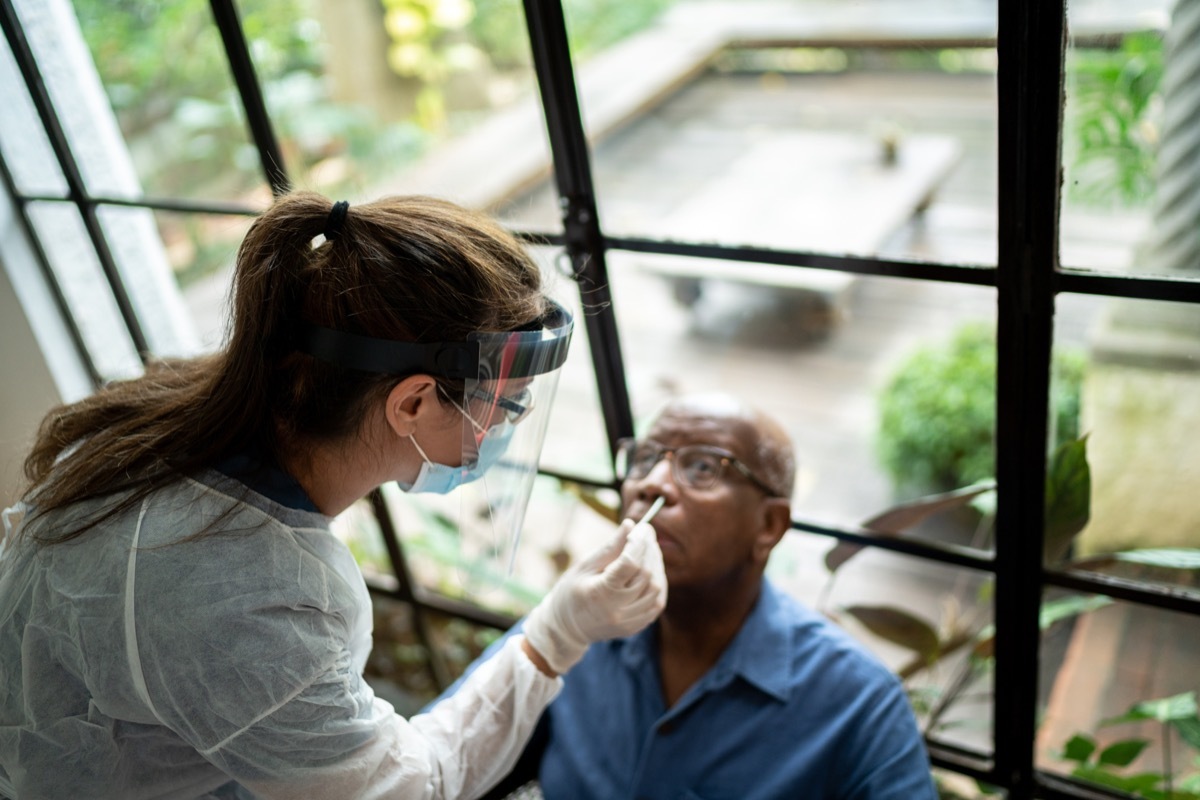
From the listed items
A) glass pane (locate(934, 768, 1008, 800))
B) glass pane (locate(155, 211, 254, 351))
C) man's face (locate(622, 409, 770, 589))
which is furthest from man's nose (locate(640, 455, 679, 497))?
glass pane (locate(155, 211, 254, 351))

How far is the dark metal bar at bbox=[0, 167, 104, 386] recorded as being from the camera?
218 cm

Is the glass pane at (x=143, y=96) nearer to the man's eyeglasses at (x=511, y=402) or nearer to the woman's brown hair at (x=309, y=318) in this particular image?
the woman's brown hair at (x=309, y=318)

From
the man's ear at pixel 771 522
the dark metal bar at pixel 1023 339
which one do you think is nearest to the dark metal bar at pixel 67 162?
the man's ear at pixel 771 522

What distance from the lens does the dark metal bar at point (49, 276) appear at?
85.7 inches

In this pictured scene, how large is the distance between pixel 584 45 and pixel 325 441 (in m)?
0.89

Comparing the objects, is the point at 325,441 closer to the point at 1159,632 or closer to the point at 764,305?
the point at 764,305

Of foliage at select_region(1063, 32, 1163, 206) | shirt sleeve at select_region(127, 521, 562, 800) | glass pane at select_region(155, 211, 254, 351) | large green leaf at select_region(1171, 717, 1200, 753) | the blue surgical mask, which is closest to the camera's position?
shirt sleeve at select_region(127, 521, 562, 800)

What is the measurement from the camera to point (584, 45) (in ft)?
5.51

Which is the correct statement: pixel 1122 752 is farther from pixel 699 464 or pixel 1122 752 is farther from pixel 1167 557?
pixel 699 464

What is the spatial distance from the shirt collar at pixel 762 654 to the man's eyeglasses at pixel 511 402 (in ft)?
1.64

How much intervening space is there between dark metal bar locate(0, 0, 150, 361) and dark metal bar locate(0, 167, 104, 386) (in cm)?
11

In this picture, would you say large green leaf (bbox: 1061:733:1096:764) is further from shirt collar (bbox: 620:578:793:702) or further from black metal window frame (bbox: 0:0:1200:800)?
shirt collar (bbox: 620:578:793:702)

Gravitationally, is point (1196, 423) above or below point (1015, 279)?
below

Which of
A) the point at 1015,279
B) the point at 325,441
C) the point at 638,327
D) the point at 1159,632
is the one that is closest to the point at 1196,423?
the point at 1159,632
